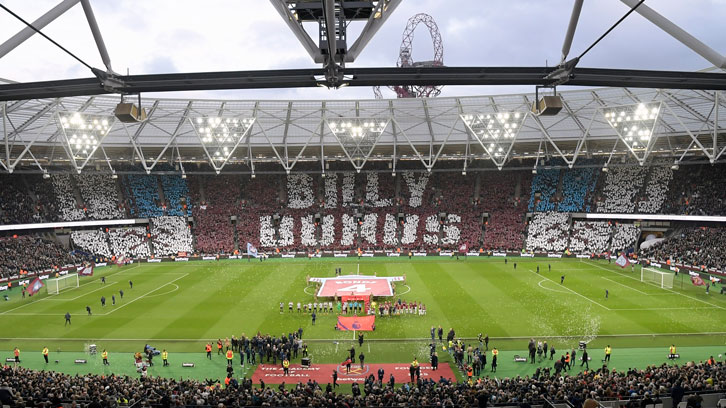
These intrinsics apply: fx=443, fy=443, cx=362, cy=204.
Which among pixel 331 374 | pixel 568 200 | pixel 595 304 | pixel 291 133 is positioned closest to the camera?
pixel 331 374

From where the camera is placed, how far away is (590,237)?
5634cm

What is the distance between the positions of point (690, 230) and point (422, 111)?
3361cm

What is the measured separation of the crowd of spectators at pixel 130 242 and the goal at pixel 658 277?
5477 cm

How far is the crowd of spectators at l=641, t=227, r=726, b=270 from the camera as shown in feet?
144

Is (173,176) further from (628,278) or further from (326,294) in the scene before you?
(628,278)

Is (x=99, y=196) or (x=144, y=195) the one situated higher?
(x=144, y=195)

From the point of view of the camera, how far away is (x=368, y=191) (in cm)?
6600

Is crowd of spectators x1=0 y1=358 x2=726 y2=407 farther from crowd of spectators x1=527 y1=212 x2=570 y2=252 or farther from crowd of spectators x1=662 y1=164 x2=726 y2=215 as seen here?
crowd of spectators x1=662 y1=164 x2=726 y2=215

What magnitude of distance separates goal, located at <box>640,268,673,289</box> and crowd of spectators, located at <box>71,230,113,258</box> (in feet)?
193

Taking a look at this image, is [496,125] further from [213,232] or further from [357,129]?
[213,232]

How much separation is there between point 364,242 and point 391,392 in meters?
44.1

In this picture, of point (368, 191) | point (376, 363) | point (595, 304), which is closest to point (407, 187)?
point (368, 191)

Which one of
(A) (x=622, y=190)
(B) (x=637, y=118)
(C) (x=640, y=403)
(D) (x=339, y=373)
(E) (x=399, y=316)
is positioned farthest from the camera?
(A) (x=622, y=190)

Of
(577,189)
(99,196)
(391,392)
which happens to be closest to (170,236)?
(99,196)
